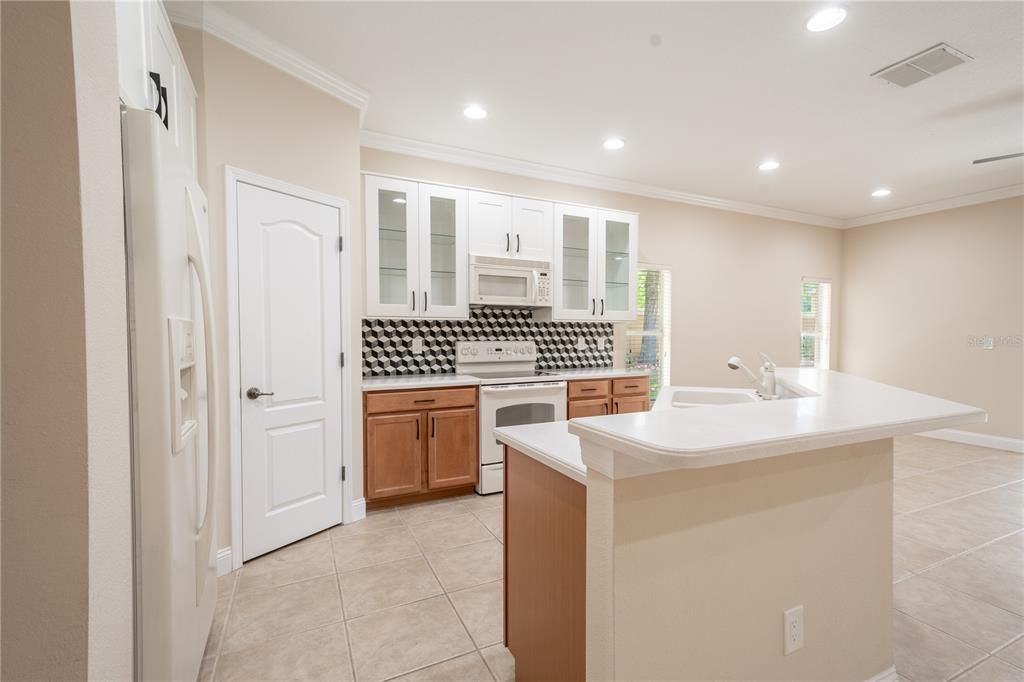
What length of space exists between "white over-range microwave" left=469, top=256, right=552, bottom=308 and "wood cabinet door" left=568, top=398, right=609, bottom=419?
36.2 inches

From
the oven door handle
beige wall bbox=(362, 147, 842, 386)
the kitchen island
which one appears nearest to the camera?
the kitchen island

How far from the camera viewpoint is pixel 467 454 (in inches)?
139

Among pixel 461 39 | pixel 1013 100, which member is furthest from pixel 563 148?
pixel 1013 100

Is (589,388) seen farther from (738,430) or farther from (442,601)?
(738,430)

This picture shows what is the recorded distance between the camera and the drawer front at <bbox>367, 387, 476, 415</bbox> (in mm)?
3197

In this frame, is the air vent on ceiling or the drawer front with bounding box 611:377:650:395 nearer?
the air vent on ceiling

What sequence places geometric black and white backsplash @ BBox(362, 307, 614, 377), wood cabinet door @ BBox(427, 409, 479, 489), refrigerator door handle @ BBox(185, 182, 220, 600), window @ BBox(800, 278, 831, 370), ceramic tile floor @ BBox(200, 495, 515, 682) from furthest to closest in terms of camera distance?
window @ BBox(800, 278, 831, 370)
geometric black and white backsplash @ BBox(362, 307, 614, 377)
wood cabinet door @ BBox(427, 409, 479, 489)
ceramic tile floor @ BBox(200, 495, 515, 682)
refrigerator door handle @ BBox(185, 182, 220, 600)

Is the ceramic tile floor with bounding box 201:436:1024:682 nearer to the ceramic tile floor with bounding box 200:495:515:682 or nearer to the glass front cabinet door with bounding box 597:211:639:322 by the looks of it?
the ceramic tile floor with bounding box 200:495:515:682

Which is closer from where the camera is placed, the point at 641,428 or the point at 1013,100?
the point at 641,428

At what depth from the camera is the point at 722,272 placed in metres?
5.58

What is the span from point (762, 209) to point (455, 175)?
4.06 m

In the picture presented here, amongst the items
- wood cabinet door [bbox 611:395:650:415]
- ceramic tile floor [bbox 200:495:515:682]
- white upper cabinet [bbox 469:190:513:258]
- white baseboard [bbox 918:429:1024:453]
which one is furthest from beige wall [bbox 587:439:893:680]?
white baseboard [bbox 918:429:1024:453]

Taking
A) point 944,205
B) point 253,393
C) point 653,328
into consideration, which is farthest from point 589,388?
point 944,205

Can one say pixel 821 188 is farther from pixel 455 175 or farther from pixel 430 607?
pixel 430 607
